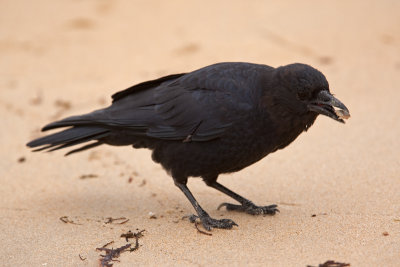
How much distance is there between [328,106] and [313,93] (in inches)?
6.0

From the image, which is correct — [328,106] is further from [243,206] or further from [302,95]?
[243,206]

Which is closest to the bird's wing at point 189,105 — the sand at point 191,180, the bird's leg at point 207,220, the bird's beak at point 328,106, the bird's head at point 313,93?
the bird's head at point 313,93

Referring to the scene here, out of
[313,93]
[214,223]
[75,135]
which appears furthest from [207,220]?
[75,135]

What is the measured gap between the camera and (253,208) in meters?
4.89

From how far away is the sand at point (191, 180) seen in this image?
423 cm

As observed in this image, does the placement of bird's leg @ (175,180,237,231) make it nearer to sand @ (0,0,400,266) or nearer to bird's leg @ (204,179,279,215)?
sand @ (0,0,400,266)

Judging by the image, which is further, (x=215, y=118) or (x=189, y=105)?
(x=189, y=105)

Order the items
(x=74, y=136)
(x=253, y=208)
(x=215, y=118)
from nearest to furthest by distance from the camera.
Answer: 1. (x=215, y=118)
2. (x=253, y=208)
3. (x=74, y=136)

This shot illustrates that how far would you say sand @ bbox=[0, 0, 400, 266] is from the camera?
4.23 meters

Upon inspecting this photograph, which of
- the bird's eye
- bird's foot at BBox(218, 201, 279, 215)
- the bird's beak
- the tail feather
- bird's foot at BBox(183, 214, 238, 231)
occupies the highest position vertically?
the bird's eye

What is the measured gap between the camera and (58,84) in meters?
8.44

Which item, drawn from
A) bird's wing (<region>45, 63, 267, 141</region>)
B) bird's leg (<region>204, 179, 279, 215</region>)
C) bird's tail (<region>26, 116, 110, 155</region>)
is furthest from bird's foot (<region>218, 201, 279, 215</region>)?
bird's tail (<region>26, 116, 110, 155</region>)

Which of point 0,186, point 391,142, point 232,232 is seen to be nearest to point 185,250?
point 232,232

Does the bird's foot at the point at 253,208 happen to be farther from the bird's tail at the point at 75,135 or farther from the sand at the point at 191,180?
the bird's tail at the point at 75,135
